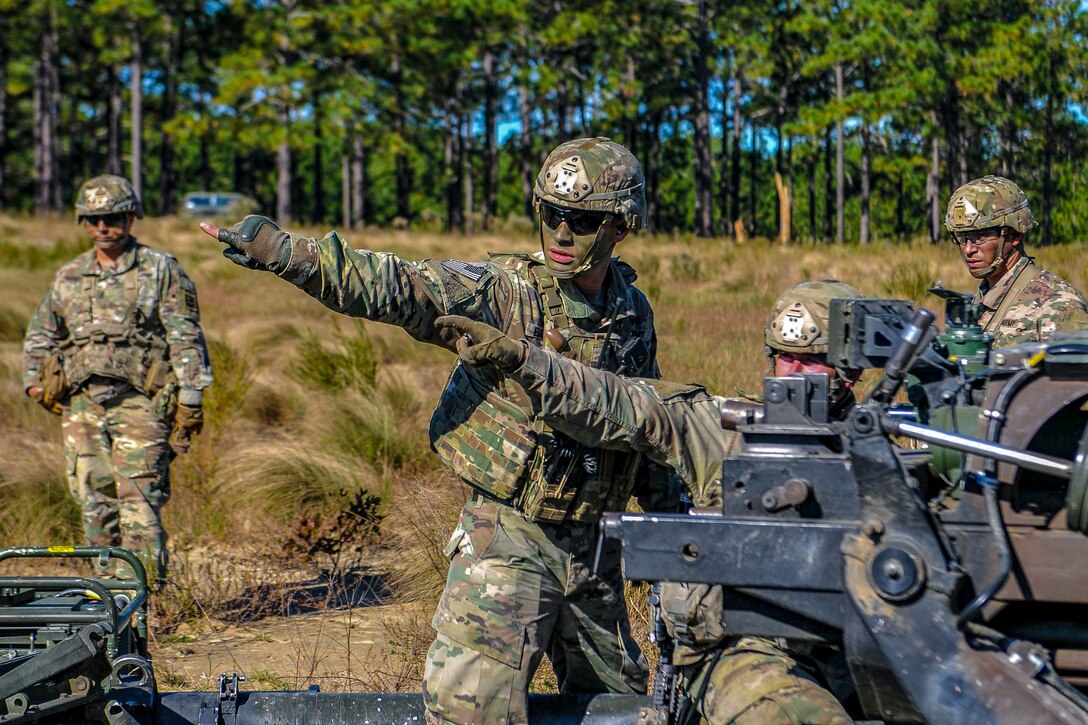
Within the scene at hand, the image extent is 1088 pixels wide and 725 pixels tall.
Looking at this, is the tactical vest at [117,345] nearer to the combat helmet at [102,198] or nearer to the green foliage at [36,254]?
the combat helmet at [102,198]

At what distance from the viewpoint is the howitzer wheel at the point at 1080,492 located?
7.29ft

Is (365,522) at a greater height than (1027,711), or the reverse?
(1027,711)

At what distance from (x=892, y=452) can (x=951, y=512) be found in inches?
6.9

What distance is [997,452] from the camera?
7.39 feet

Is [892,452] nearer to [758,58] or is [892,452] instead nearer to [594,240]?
[594,240]

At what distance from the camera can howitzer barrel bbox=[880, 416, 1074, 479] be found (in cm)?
225

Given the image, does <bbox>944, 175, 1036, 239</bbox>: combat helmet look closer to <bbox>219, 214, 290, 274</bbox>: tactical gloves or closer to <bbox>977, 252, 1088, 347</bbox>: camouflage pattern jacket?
<bbox>977, 252, 1088, 347</bbox>: camouflage pattern jacket

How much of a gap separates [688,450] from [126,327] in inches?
160

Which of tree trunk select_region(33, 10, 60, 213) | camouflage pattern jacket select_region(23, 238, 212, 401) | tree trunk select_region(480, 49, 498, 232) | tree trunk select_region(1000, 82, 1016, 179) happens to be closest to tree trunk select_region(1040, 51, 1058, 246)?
tree trunk select_region(1000, 82, 1016, 179)

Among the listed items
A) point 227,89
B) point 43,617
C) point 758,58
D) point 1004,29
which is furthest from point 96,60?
point 43,617

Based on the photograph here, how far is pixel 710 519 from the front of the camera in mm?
2436

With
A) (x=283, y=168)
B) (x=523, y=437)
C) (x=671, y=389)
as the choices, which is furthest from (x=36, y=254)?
(x=671, y=389)

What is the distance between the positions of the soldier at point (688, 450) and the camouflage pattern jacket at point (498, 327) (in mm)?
170

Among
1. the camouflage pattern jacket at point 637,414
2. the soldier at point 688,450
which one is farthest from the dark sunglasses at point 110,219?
the camouflage pattern jacket at point 637,414
